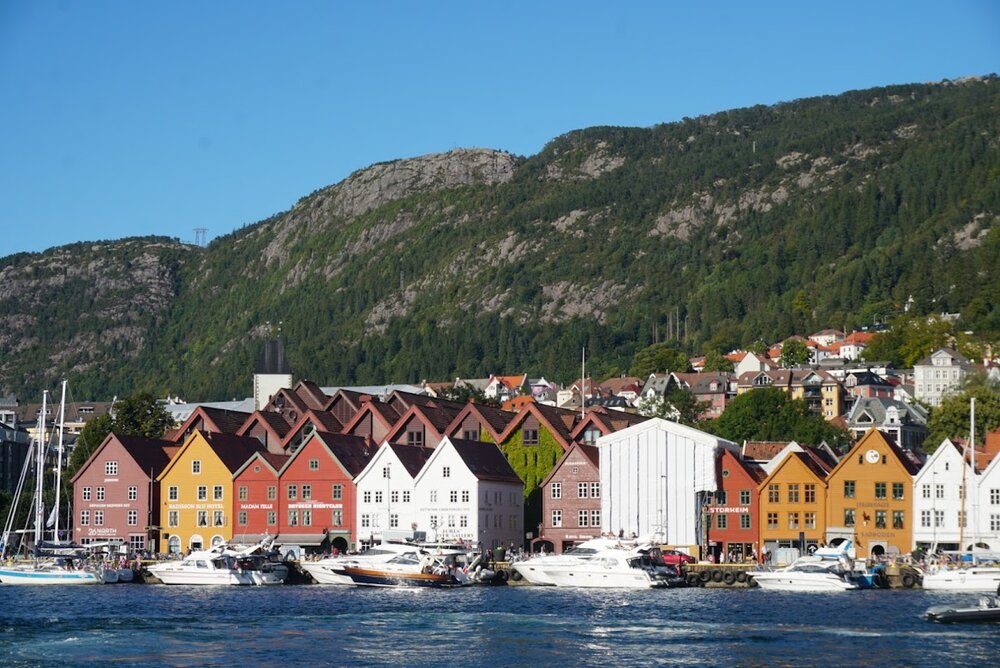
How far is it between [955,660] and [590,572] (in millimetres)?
38962

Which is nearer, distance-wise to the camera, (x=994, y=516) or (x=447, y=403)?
(x=994, y=516)

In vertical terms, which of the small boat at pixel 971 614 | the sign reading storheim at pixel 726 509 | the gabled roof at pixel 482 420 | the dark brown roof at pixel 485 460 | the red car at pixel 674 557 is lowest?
the small boat at pixel 971 614

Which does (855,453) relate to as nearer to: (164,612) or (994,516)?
(994,516)

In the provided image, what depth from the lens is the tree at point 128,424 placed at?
489 feet

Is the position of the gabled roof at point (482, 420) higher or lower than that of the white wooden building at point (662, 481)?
higher

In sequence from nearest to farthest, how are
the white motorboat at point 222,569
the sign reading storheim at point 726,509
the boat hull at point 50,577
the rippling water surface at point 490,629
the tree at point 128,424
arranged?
the rippling water surface at point 490,629, the white motorboat at point 222,569, the boat hull at point 50,577, the sign reading storheim at point 726,509, the tree at point 128,424

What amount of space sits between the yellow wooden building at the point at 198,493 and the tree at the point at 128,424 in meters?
23.4

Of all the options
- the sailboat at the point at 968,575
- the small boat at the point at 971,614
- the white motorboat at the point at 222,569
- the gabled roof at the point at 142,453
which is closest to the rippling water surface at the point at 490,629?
the small boat at the point at 971,614

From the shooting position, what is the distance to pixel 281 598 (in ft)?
296

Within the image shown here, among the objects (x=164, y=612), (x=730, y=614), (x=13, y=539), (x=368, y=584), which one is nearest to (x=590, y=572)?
(x=368, y=584)

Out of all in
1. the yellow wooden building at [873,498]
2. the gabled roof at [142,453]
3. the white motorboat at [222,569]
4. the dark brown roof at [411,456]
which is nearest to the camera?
the white motorboat at [222,569]

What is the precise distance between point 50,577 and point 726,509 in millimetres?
47022

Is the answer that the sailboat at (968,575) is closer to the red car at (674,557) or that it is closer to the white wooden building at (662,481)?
the red car at (674,557)

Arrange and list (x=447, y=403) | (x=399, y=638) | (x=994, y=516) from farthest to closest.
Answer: (x=447, y=403)
(x=994, y=516)
(x=399, y=638)
